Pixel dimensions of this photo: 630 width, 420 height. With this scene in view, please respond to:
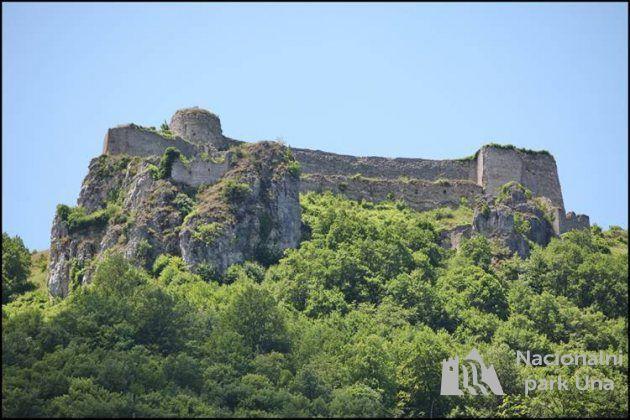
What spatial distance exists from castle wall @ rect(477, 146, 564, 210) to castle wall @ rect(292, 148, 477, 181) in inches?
48.8

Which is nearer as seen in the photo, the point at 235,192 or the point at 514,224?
the point at 235,192

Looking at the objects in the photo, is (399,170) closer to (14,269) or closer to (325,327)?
(325,327)

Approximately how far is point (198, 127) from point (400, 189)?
42.1ft

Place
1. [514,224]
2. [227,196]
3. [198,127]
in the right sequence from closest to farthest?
[227,196], [514,224], [198,127]

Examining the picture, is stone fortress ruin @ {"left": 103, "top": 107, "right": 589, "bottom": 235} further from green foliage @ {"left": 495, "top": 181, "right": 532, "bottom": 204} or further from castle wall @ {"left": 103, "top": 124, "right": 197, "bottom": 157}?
green foliage @ {"left": 495, "top": 181, "right": 532, "bottom": 204}

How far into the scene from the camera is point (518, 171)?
80.9 meters

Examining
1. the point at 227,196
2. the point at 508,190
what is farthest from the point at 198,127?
the point at 508,190

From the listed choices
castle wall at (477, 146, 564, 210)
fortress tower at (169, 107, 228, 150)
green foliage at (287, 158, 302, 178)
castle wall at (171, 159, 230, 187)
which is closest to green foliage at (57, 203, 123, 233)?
castle wall at (171, 159, 230, 187)

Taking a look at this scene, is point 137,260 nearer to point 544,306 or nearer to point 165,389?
point 165,389

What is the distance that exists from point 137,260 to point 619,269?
2385 centimetres

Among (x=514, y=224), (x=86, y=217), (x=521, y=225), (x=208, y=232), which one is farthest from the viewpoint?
A: (x=521, y=225)

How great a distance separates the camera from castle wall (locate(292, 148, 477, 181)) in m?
80.3

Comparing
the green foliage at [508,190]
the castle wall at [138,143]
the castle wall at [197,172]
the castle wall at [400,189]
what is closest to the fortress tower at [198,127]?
the castle wall at [138,143]

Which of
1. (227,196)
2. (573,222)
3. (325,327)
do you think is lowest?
(325,327)
